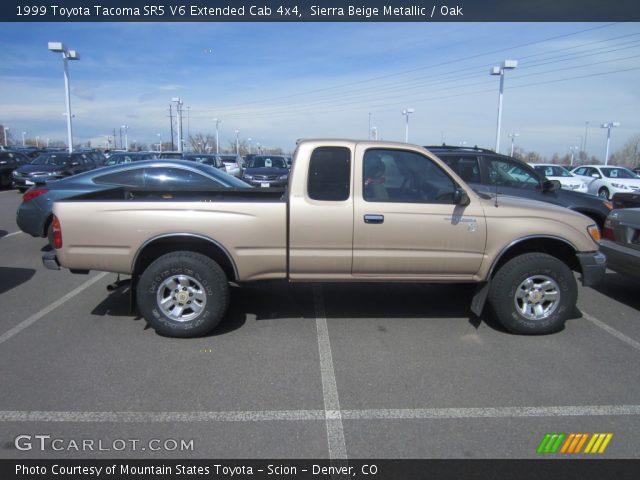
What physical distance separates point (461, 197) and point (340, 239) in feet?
4.12

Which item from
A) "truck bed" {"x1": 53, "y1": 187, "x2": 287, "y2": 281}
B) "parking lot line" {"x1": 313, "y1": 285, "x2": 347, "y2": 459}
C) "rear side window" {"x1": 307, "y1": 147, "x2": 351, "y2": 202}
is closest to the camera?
"parking lot line" {"x1": 313, "y1": 285, "x2": 347, "y2": 459}

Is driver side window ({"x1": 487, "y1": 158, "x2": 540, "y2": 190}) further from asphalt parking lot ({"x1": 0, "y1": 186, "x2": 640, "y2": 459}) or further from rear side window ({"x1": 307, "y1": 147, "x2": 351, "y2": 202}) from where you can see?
rear side window ({"x1": 307, "y1": 147, "x2": 351, "y2": 202})

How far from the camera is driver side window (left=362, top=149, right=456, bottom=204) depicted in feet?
15.8

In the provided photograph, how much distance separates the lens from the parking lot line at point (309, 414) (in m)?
3.32

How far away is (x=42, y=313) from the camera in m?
5.40

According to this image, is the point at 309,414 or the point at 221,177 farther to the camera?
the point at 221,177

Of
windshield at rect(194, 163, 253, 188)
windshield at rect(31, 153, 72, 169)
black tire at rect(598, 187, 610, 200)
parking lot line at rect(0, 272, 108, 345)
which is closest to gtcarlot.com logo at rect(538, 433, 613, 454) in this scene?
parking lot line at rect(0, 272, 108, 345)

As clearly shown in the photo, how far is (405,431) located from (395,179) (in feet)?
8.32

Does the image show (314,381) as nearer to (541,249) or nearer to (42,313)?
(541,249)

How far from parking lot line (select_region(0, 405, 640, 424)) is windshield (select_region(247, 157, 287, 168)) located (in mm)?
15752

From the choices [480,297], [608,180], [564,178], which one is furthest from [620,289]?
[608,180]

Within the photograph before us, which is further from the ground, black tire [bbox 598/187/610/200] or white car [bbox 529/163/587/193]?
white car [bbox 529/163/587/193]

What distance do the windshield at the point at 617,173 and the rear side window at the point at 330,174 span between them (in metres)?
20.9

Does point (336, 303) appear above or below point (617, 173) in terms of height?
below
